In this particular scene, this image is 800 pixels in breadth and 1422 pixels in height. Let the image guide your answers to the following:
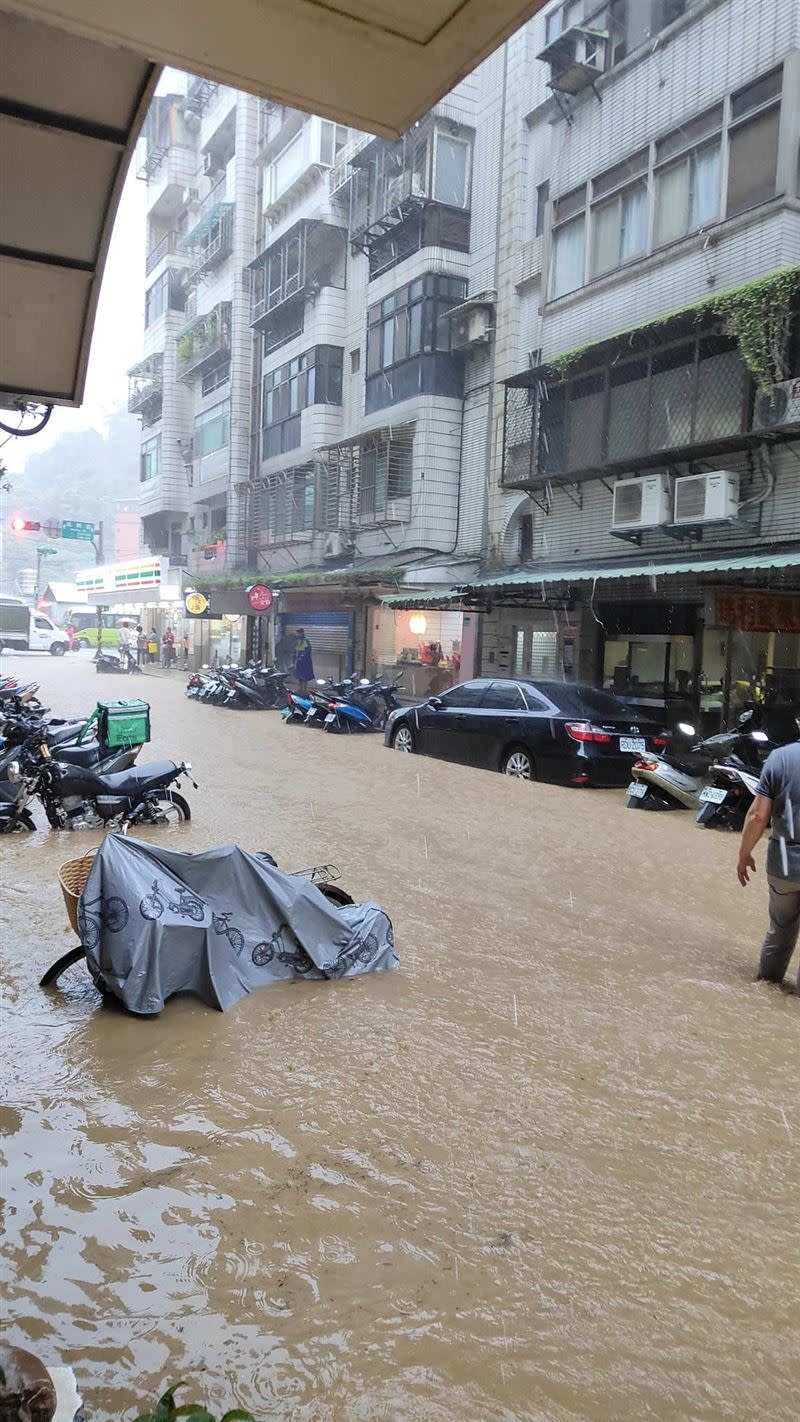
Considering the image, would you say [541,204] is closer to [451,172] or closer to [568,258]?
[568,258]

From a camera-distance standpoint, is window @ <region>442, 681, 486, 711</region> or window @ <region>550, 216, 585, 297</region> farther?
window @ <region>550, 216, 585, 297</region>

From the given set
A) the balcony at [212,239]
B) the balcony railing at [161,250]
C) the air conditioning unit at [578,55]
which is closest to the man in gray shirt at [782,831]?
the air conditioning unit at [578,55]

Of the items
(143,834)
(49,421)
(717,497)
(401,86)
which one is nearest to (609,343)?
(717,497)

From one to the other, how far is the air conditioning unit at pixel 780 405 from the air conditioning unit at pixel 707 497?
81 cm

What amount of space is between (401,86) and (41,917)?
5.57 meters

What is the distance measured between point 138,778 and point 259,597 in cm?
1945

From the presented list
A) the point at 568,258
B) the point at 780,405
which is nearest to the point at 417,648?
the point at 568,258

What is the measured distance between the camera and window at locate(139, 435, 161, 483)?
4456 centimetres

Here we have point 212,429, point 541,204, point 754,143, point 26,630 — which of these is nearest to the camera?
point 754,143

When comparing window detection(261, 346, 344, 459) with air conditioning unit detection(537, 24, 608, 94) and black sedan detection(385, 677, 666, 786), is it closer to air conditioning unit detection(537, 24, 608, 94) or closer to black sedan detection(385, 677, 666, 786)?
air conditioning unit detection(537, 24, 608, 94)

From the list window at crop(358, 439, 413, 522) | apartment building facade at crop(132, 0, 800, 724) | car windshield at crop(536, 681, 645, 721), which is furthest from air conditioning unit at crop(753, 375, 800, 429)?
window at crop(358, 439, 413, 522)

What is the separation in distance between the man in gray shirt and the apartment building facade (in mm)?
5736

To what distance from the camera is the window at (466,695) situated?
43.7 ft

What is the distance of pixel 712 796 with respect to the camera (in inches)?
386
